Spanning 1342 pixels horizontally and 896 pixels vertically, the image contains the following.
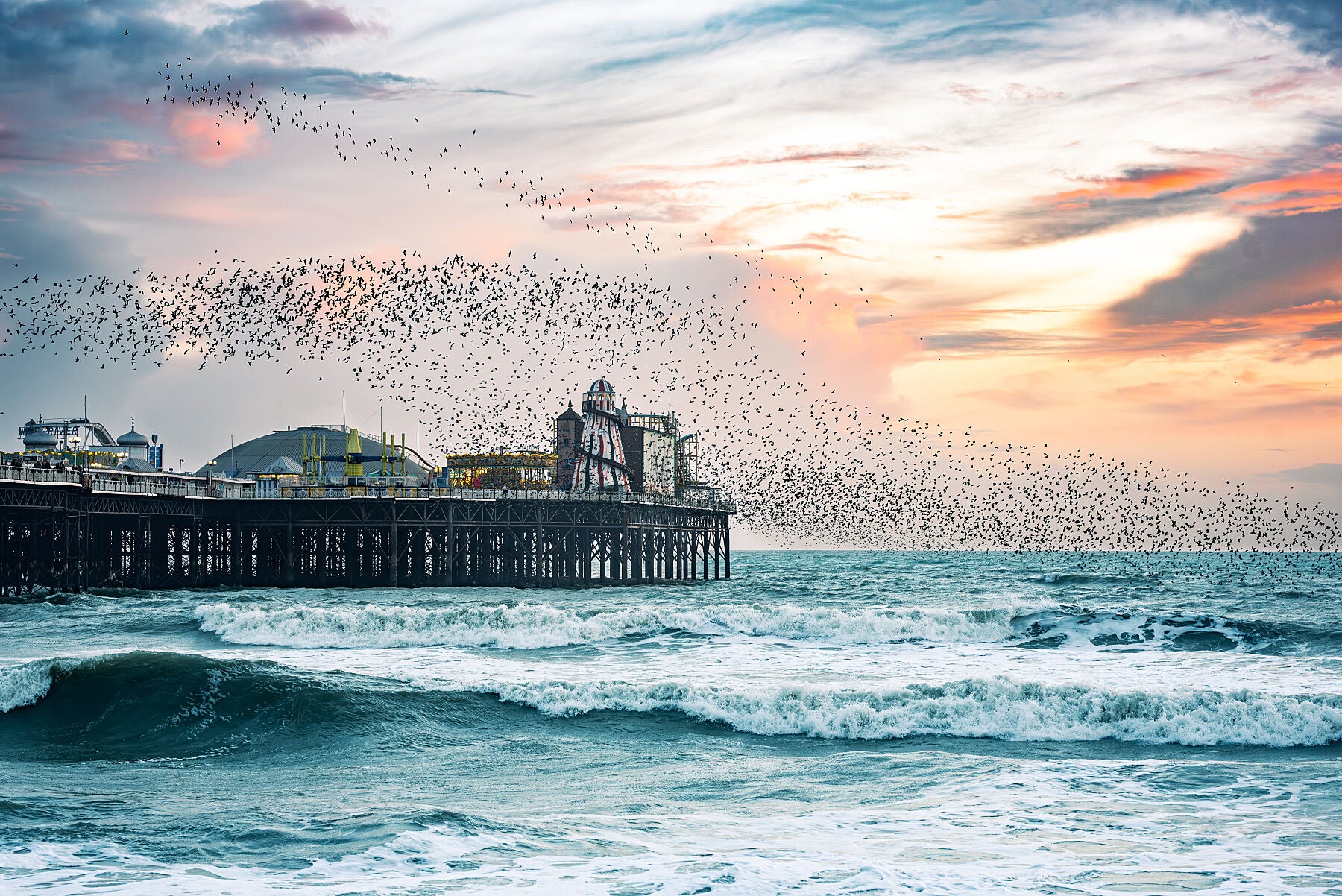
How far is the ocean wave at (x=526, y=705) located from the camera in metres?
20.1

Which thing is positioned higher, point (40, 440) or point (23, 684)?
point (40, 440)

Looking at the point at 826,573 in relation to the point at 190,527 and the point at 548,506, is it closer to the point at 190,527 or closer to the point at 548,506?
the point at 548,506

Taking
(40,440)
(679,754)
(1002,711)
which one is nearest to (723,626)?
(1002,711)

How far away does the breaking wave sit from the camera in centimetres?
3359

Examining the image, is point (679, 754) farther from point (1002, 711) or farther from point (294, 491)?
point (294, 491)

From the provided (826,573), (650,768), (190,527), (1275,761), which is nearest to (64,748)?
(650,768)

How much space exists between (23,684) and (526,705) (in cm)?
977

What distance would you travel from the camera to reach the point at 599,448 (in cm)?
7906

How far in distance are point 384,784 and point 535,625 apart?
18835 mm

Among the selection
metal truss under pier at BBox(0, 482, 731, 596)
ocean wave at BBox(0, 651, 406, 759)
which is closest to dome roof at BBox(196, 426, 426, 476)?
metal truss under pier at BBox(0, 482, 731, 596)

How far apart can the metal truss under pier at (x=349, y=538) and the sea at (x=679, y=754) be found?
28.3 meters

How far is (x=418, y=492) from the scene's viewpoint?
69.4 metres

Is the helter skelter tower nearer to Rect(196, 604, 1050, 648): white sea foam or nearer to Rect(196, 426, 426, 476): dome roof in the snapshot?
Rect(196, 426, 426, 476): dome roof

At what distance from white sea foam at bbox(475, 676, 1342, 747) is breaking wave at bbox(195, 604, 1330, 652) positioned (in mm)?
11302
